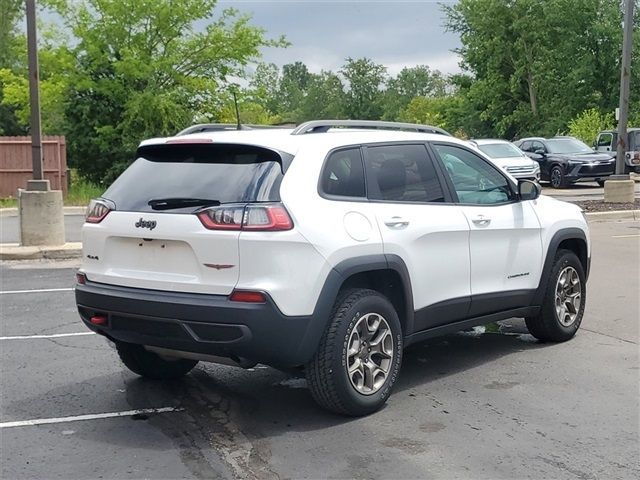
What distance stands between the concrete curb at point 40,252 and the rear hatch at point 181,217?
7818 mm

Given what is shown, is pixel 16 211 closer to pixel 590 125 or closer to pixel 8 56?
pixel 8 56

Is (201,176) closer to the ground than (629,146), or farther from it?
closer to the ground

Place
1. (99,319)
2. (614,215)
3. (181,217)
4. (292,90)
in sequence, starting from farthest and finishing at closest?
(292,90), (614,215), (99,319), (181,217)

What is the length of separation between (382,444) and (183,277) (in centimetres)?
149

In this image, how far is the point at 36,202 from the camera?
500 inches

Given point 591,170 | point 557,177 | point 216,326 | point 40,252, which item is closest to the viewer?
point 216,326

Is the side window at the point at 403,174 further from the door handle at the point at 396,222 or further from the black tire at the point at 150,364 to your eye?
the black tire at the point at 150,364

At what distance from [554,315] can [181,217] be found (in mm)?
3494

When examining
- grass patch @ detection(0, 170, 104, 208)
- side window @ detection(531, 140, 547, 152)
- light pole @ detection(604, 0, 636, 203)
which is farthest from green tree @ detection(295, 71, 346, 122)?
light pole @ detection(604, 0, 636, 203)

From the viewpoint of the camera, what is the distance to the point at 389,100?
101688 mm

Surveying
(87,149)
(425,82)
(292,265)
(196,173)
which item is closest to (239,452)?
(292,265)

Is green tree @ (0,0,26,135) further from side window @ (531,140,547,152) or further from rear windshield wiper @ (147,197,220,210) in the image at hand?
rear windshield wiper @ (147,197,220,210)

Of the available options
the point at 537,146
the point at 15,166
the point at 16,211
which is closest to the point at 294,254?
the point at 16,211

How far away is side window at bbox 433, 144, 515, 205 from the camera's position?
19.5 ft
